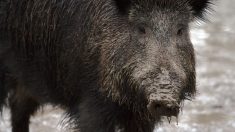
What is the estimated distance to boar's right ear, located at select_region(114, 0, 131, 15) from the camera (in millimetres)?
5574

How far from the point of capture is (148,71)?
16.8ft

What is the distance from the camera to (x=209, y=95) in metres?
9.78

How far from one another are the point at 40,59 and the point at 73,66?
0.50 metres

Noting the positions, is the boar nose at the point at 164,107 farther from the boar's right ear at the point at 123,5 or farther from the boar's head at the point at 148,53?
the boar's right ear at the point at 123,5

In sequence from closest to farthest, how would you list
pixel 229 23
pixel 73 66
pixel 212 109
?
pixel 73 66, pixel 212 109, pixel 229 23

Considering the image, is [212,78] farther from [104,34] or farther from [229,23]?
[104,34]

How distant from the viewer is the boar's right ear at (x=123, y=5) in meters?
5.57

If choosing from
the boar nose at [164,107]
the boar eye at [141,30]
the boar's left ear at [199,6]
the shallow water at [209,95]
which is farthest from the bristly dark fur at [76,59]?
the shallow water at [209,95]

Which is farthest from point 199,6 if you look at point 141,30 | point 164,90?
point 164,90

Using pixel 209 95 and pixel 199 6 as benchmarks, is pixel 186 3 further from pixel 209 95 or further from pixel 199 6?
pixel 209 95

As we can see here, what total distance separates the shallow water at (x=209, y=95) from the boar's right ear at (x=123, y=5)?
1502 millimetres

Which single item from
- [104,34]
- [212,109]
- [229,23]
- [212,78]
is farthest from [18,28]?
[229,23]

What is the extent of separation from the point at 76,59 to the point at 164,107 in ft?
4.66

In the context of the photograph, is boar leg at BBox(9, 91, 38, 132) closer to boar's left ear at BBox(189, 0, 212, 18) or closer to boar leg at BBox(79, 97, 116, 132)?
boar leg at BBox(79, 97, 116, 132)
